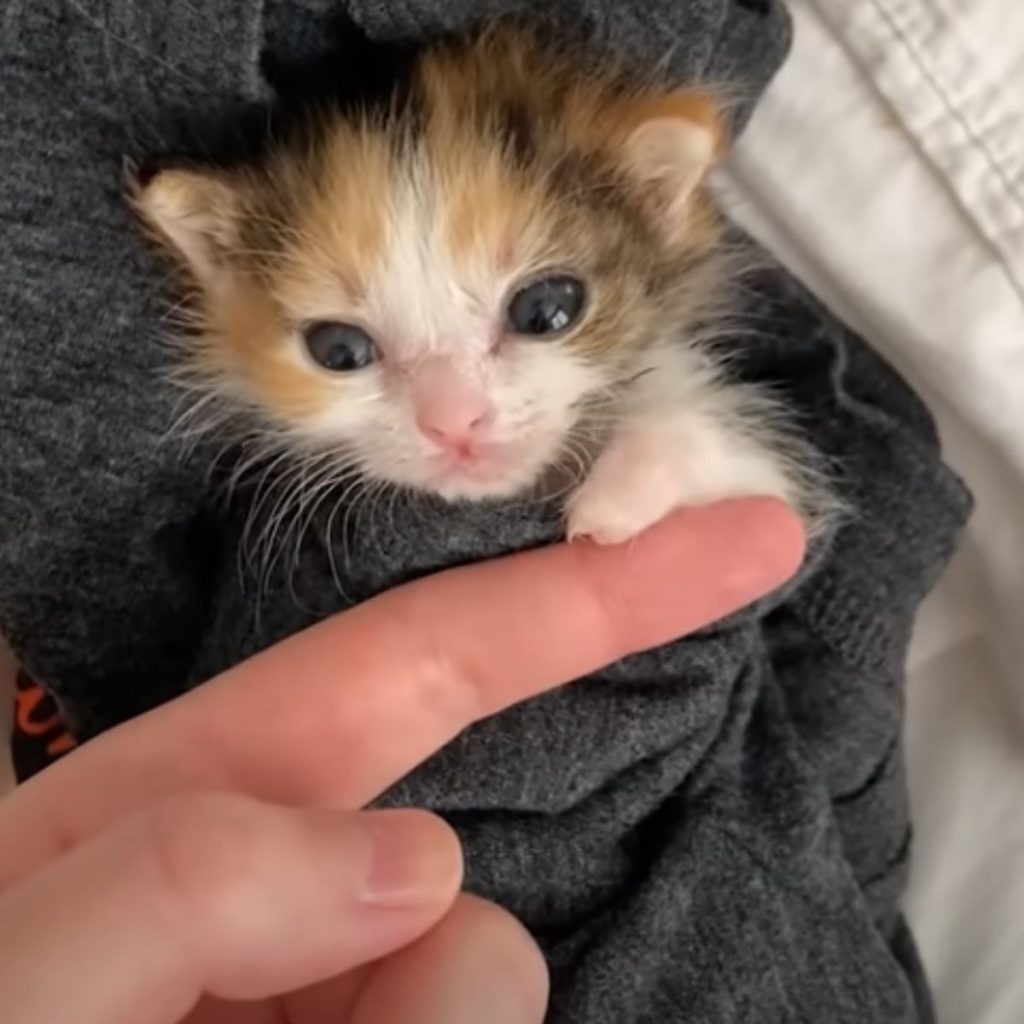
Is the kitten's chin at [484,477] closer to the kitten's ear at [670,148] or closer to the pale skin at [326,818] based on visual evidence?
the pale skin at [326,818]

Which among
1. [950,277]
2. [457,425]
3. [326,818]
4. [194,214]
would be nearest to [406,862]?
[326,818]

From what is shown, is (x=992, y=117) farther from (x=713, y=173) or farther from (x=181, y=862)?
(x=181, y=862)

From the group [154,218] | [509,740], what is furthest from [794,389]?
[154,218]

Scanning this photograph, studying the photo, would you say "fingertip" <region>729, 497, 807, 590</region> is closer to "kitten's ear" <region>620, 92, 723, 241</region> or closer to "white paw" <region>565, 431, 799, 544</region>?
"white paw" <region>565, 431, 799, 544</region>

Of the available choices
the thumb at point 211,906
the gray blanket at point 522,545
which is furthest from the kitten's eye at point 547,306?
the thumb at point 211,906

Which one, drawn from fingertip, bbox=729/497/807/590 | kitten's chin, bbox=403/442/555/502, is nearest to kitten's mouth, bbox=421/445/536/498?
kitten's chin, bbox=403/442/555/502

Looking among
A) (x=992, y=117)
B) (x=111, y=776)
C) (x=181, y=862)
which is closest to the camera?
(x=181, y=862)
